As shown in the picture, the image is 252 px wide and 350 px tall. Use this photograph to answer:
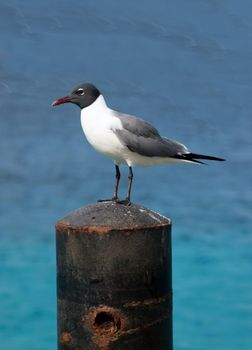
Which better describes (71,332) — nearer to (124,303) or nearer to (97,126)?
(124,303)

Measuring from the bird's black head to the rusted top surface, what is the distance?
1.97 feet

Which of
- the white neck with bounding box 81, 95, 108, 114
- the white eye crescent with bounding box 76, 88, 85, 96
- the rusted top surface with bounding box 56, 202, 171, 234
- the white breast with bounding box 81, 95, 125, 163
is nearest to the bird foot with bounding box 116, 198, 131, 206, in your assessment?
the rusted top surface with bounding box 56, 202, 171, 234

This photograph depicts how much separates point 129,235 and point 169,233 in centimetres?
23

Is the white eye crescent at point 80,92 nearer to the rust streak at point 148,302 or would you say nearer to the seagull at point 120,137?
the seagull at point 120,137

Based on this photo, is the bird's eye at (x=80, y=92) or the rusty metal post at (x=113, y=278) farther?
the bird's eye at (x=80, y=92)

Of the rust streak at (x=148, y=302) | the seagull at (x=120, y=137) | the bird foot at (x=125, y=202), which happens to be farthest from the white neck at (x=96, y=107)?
the rust streak at (x=148, y=302)

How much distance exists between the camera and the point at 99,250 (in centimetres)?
212

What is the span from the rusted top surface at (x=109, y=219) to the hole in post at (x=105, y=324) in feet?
1.11

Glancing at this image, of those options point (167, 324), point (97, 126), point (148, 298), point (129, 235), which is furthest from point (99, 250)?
point (97, 126)

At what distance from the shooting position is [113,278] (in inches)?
83.7

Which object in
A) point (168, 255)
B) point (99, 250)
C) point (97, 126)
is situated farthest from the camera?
point (97, 126)

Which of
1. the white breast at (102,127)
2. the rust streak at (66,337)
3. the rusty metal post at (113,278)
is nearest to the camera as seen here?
the rusty metal post at (113,278)

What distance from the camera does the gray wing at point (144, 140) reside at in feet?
8.79

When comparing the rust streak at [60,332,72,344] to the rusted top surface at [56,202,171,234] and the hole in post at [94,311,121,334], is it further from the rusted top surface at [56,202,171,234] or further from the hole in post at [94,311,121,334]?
the rusted top surface at [56,202,171,234]
